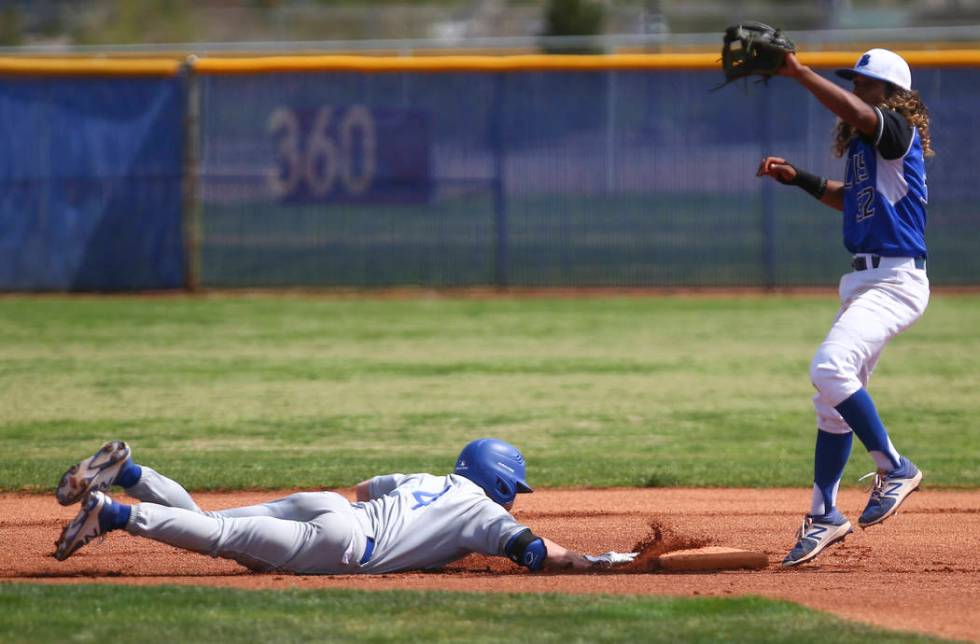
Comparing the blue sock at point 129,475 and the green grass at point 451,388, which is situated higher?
the blue sock at point 129,475

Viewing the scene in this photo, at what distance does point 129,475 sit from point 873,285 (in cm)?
329

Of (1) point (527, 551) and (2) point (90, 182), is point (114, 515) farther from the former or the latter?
(2) point (90, 182)

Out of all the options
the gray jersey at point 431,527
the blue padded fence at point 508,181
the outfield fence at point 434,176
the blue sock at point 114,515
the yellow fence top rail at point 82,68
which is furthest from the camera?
the blue padded fence at point 508,181

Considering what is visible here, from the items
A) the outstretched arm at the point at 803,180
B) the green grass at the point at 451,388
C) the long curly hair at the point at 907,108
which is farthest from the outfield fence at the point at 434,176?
the long curly hair at the point at 907,108

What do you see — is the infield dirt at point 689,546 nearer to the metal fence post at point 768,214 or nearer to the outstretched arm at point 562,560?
the outstretched arm at point 562,560

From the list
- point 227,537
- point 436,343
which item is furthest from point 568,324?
point 227,537

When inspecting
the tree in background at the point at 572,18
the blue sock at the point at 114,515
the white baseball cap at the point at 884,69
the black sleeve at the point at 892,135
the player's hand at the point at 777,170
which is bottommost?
the blue sock at the point at 114,515

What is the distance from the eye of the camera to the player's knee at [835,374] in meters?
5.48

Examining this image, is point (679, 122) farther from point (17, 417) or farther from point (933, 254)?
point (17, 417)

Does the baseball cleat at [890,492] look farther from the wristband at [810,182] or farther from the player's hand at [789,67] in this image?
the player's hand at [789,67]

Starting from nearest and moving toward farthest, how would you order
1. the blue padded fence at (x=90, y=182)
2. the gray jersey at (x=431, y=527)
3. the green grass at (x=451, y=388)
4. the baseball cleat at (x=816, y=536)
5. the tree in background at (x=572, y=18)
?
the gray jersey at (x=431, y=527)
the baseball cleat at (x=816, y=536)
the green grass at (x=451, y=388)
the blue padded fence at (x=90, y=182)
the tree in background at (x=572, y=18)

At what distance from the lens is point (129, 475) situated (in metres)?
5.33

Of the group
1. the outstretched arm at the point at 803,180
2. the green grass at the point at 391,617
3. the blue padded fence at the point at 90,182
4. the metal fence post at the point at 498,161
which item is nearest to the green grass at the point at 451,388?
the blue padded fence at the point at 90,182

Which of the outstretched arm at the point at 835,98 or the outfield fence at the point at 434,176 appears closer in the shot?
the outstretched arm at the point at 835,98
